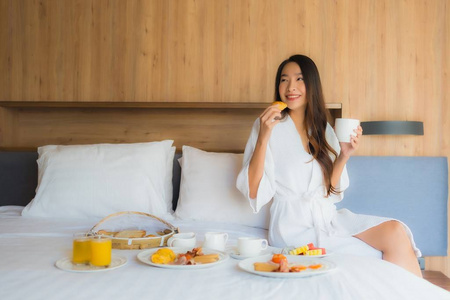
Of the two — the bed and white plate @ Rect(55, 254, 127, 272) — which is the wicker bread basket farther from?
white plate @ Rect(55, 254, 127, 272)

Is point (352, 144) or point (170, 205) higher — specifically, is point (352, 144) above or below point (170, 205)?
above

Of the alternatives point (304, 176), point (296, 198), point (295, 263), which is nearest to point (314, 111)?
point (304, 176)

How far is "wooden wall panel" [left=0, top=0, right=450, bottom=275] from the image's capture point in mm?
2850

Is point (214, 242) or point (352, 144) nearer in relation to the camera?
point (214, 242)

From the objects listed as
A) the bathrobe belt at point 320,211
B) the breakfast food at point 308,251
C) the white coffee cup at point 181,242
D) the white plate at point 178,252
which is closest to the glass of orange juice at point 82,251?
the white plate at point 178,252

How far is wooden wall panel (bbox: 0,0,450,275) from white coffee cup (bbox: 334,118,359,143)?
91 centimetres

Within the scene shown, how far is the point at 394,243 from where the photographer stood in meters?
2.05

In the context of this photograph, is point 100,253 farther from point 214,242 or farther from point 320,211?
point 320,211

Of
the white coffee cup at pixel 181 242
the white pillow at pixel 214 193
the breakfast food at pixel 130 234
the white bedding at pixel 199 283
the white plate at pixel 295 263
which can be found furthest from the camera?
the white pillow at pixel 214 193

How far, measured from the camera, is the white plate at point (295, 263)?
1335 millimetres

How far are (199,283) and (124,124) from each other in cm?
210

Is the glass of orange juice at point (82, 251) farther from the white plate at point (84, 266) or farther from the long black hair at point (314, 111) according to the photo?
the long black hair at point (314, 111)

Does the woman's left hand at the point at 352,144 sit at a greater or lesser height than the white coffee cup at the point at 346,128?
lesser

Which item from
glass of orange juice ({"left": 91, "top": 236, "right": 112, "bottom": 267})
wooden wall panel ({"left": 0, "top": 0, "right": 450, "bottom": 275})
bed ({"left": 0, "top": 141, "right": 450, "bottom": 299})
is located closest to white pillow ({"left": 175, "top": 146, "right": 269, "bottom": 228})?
bed ({"left": 0, "top": 141, "right": 450, "bottom": 299})
